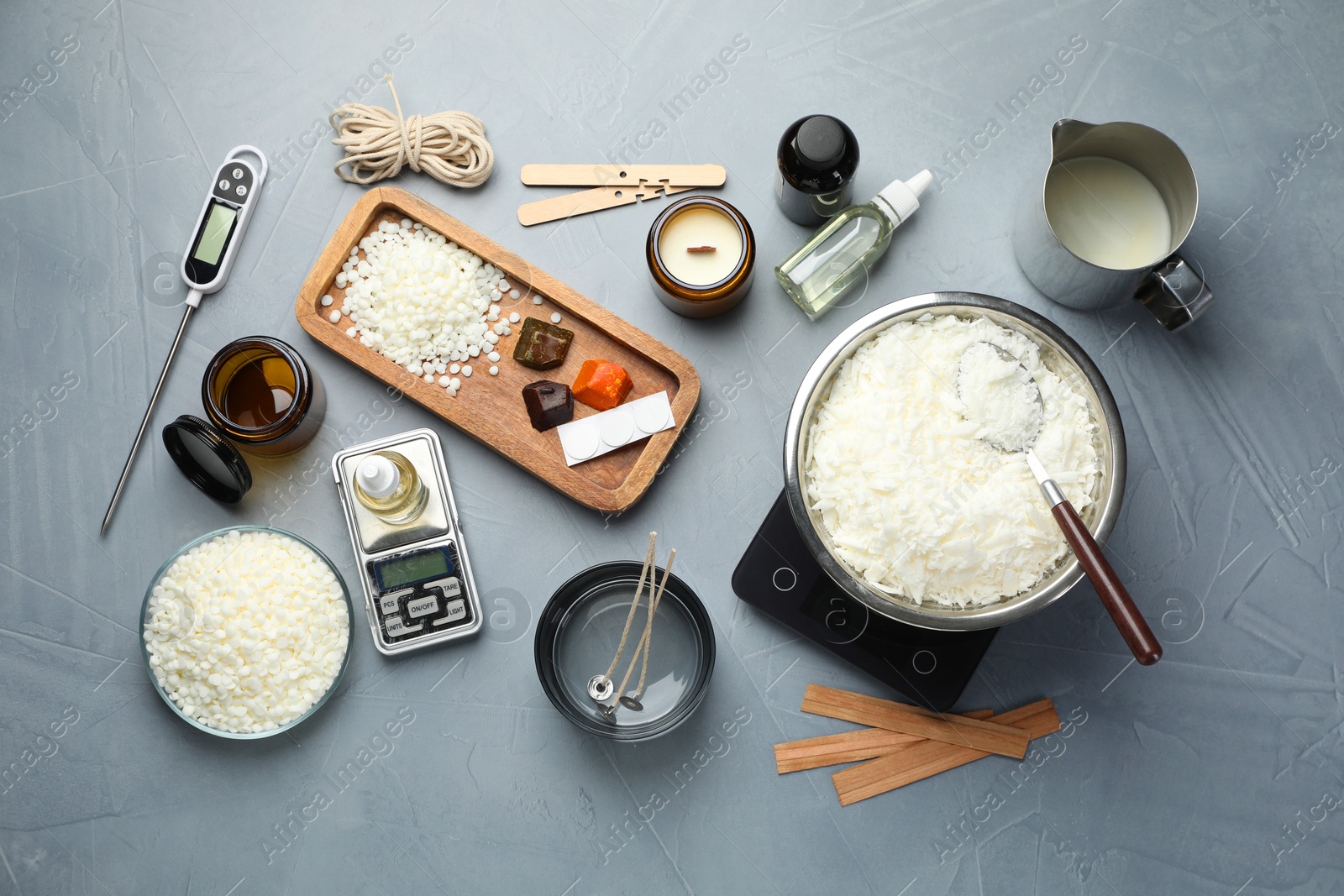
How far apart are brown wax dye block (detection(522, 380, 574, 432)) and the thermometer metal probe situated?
62 cm

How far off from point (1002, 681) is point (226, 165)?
1.69 m

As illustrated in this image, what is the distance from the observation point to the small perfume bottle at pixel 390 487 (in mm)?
1288

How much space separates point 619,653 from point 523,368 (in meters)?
0.52

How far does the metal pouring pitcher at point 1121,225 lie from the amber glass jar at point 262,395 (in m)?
1.26

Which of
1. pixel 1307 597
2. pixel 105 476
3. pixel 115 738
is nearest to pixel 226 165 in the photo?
pixel 105 476

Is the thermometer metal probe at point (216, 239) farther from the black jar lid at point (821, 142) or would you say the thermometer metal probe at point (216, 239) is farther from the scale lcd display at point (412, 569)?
the black jar lid at point (821, 142)

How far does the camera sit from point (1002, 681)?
4.78ft

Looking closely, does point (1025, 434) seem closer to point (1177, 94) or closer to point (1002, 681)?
point (1002, 681)

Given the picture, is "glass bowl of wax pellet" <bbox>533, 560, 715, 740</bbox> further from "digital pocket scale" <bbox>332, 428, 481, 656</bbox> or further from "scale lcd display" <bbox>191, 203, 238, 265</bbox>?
"scale lcd display" <bbox>191, 203, 238, 265</bbox>

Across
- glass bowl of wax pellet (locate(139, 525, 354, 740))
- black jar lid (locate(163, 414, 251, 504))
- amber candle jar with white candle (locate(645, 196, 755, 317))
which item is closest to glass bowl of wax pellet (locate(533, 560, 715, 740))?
glass bowl of wax pellet (locate(139, 525, 354, 740))

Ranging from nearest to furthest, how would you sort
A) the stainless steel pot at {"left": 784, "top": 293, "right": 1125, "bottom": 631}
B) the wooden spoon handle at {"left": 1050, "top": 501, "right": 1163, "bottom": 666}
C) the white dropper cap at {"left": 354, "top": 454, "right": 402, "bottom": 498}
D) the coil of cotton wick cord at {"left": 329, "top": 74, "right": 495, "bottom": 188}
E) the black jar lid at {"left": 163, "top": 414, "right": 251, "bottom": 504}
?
the wooden spoon handle at {"left": 1050, "top": 501, "right": 1163, "bottom": 666} < the stainless steel pot at {"left": 784, "top": 293, "right": 1125, "bottom": 631} < the white dropper cap at {"left": 354, "top": 454, "right": 402, "bottom": 498} < the black jar lid at {"left": 163, "top": 414, "right": 251, "bottom": 504} < the coil of cotton wick cord at {"left": 329, "top": 74, "right": 495, "bottom": 188}

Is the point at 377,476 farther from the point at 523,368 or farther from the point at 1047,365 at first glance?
the point at 1047,365

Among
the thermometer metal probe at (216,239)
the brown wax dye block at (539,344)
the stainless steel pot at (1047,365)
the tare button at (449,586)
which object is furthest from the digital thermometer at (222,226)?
the stainless steel pot at (1047,365)

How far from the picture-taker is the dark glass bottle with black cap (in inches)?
52.3
